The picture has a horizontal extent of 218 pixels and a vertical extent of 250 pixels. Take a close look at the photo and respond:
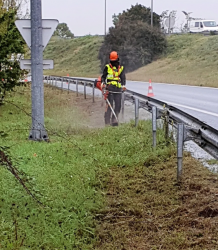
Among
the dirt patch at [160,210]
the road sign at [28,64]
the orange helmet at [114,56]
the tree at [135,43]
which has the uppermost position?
the tree at [135,43]

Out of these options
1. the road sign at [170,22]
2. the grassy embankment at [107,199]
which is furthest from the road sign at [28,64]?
the road sign at [170,22]

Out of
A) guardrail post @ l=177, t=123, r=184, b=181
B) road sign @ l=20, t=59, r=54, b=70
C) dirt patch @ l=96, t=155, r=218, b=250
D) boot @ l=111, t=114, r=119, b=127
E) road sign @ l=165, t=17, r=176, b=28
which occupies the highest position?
road sign @ l=165, t=17, r=176, b=28

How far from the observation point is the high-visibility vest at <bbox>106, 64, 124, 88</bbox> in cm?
1169

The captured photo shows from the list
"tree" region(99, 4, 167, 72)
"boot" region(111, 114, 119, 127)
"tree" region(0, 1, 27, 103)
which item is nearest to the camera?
"boot" region(111, 114, 119, 127)

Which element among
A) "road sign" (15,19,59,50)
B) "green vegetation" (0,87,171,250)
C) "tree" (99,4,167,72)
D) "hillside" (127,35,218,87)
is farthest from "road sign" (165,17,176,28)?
"road sign" (15,19,59,50)

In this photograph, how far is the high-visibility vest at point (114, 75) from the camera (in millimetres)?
11688

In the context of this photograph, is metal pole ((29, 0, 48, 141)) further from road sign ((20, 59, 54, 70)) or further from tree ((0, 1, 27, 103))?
tree ((0, 1, 27, 103))

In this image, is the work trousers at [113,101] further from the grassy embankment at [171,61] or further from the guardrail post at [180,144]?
the grassy embankment at [171,61]

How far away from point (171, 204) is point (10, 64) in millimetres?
10462

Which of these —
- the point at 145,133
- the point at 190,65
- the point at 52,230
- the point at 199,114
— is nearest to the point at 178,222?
the point at 52,230

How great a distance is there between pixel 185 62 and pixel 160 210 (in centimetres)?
4405

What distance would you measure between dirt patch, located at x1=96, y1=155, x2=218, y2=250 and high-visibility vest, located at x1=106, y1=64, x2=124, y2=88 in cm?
507

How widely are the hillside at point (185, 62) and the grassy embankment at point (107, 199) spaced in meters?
30.0

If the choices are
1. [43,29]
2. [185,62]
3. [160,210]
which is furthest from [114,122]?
[185,62]
